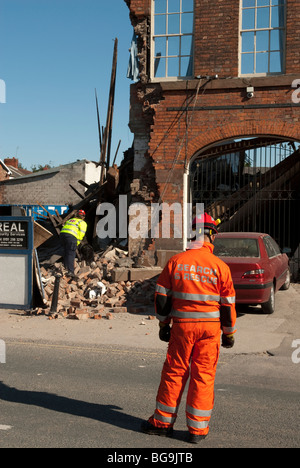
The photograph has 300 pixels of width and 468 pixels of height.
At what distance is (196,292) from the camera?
14.5 feet

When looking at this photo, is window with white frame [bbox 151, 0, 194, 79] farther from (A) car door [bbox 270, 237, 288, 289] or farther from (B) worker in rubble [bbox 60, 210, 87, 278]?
(A) car door [bbox 270, 237, 288, 289]

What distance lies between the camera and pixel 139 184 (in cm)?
1418

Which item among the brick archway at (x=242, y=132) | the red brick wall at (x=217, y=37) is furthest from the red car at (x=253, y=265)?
the red brick wall at (x=217, y=37)

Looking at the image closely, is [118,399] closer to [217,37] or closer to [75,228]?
[75,228]

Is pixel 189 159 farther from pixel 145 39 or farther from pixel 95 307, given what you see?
pixel 95 307

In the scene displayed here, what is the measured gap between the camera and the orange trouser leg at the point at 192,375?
427 cm

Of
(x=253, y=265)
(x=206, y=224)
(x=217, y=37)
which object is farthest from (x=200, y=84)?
(x=206, y=224)

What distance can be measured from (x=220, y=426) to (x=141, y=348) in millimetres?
3392

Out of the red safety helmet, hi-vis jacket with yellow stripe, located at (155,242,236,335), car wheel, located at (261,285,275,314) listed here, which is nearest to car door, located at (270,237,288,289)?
car wheel, located at (261,285,275,314)

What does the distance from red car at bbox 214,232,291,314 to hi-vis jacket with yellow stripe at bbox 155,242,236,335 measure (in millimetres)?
5521

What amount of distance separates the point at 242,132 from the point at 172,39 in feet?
10.4

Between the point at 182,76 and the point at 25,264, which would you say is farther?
the point at 182,76
